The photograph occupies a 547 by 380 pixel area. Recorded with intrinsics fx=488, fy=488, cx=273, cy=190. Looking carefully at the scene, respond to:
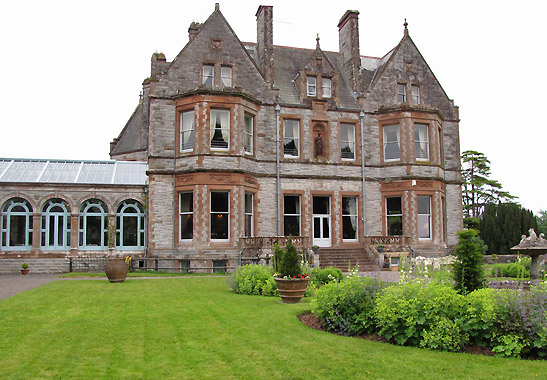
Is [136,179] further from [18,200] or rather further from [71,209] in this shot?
[18,200]

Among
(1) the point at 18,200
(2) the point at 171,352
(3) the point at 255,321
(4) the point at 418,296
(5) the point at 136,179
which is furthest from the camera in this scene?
(5) the point at 136,179

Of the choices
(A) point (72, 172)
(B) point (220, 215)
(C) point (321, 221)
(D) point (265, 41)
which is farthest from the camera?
(D) point (265, 41)

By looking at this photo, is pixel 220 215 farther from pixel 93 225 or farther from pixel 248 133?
pixel 93 225

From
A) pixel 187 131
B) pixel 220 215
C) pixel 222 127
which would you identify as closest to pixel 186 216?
pixel 220 215

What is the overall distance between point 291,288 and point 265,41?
19.3 m

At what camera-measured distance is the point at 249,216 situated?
26781mm

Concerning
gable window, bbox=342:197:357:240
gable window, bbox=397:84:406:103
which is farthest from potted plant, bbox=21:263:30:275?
gable window, bbox=397:84:406:103

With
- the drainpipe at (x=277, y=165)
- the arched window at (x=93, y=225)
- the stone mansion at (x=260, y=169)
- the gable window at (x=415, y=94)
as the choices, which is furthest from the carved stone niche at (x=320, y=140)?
the arched window at (x=93, y=225)

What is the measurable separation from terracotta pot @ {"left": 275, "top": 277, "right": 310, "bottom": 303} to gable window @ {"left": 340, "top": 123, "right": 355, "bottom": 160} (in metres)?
16.9

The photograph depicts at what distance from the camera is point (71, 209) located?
26109 mm

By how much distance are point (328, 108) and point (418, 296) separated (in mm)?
21346

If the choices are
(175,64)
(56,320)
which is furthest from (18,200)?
(56,320)

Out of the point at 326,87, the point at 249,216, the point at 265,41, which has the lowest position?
the point at 249,216

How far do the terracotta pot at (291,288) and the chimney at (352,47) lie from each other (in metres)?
19.7
